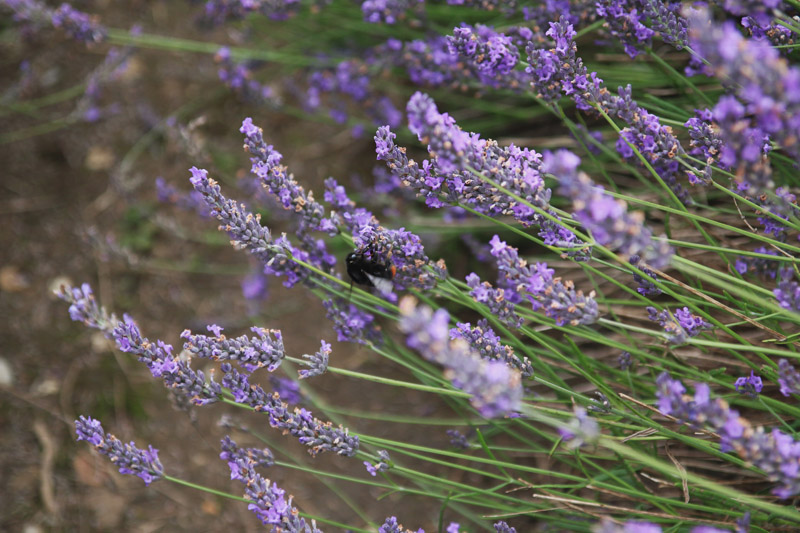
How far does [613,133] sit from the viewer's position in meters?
2.20

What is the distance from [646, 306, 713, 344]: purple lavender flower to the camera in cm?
117

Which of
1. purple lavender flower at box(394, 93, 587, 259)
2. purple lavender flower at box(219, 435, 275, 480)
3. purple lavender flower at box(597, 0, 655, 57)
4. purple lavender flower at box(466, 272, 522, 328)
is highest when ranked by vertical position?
purple lavender flower at box(597, 0, 655, 57)

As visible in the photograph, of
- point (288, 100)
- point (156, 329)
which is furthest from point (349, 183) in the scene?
point (156, 329)

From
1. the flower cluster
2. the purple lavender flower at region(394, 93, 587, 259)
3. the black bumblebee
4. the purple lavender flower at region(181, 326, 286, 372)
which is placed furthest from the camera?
the black bumblebee

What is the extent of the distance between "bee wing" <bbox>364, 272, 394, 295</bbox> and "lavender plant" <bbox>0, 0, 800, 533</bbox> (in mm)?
25

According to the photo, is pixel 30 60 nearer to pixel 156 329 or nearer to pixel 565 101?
pixel 156 329

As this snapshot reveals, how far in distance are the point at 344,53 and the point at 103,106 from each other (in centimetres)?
161

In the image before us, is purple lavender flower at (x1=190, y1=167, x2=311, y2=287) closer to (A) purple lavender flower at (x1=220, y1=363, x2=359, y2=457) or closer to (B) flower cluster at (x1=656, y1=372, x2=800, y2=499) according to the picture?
(A) purple lavender flower at (x1=220, y1=363, x2=359, y2=457)

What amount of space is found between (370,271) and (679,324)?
2.37 feet

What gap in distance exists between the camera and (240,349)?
129 centimetres

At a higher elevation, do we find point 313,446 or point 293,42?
point 293,42

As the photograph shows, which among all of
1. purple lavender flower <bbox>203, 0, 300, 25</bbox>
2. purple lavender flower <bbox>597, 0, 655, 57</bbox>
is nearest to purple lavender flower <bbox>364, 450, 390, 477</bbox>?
purple lavender flower <bbox>597, 0, 655, 57</bbox>

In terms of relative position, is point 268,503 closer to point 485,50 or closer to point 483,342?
point 483,342

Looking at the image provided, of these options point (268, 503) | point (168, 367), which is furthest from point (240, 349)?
point (268, 503)
